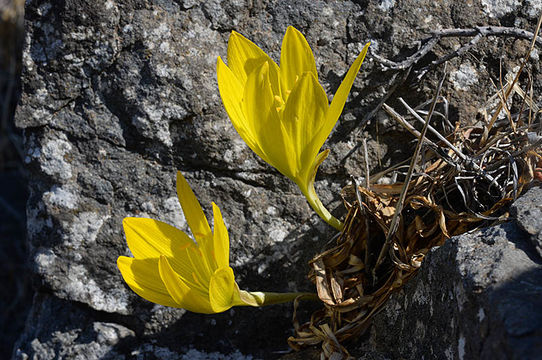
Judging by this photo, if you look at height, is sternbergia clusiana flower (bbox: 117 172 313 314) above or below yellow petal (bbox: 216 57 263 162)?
below

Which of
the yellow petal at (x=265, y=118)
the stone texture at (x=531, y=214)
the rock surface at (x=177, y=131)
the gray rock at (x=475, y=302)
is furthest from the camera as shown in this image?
the rock surface at (x=177, y=131)

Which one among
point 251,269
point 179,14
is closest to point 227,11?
point 179,14

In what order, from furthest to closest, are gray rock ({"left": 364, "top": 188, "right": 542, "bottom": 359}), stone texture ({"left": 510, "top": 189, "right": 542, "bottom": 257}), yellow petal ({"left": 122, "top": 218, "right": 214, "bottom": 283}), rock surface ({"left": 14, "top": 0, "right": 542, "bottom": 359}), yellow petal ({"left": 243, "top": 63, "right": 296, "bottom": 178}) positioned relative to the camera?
rock surface ({"left": 14, "top": 0, "right": 542, "bottom": 359}) < yellow petal ({"left": 122, "top": 218, "right": 214, "bottom": 283}) < yellow petal ({"left": 243, "top": 63, "right": 296, "bottom": 178}) < stone texture ({"left": 510, "top": 189, "right": 542, "bottom": 257}) < gray rock ({"left": 364, "top": 188, "right": 542, "bottom": 359})

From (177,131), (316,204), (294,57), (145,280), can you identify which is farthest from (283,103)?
(145,280)

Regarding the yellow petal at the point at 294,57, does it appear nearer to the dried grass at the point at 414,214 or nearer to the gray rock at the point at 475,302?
the dried grass at the point at 414,214

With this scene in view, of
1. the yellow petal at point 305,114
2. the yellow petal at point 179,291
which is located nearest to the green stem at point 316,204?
the yellow petal at point 305,114

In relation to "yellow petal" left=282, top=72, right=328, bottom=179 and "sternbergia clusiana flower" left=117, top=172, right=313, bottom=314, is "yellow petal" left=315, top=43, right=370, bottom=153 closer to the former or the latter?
"yellow petal" left=282, top=72, right=328, bottom=179

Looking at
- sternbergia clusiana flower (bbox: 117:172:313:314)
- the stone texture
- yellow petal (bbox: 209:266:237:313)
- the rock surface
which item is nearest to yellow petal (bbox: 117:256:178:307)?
sternbergia clusiana flower (bbox: 117:172:313:314)
